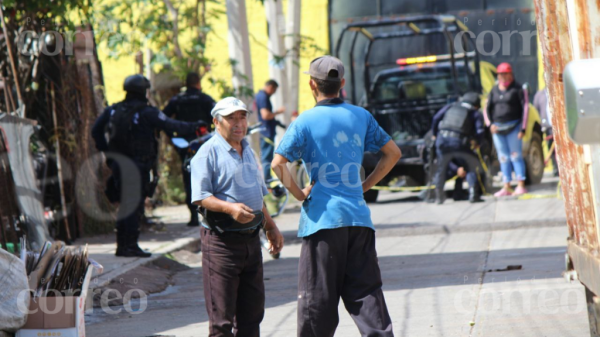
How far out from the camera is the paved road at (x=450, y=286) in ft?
20.0

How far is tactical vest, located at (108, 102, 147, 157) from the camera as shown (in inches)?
365

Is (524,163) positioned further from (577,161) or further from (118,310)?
(577,161)

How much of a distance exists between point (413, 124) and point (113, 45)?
16.5 ft

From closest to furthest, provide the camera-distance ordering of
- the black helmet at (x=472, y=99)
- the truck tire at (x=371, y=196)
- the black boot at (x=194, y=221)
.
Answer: the black boot at (x=194, y=221) → the black helmet at (x=472, y=99) → the truck tire at (x=371, y=196)

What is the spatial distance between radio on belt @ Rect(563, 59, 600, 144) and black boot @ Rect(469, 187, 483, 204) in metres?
11.2

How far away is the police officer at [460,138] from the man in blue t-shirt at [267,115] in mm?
2626

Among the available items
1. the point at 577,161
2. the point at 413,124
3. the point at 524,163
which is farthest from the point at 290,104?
the point at 577,161

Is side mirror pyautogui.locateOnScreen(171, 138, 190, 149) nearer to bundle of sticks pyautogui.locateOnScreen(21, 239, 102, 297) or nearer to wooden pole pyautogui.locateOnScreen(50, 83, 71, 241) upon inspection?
wooden pole pyautogui.locateOnScreen(50, 83, 71, 241)

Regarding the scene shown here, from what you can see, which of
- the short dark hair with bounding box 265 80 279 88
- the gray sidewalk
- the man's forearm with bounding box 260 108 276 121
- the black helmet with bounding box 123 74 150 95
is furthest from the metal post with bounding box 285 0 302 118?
the black helmet with bounding box 123 74 150 95

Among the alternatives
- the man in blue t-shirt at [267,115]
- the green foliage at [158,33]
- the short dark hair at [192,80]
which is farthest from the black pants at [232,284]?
the man in blue t-shirt at [267,115]

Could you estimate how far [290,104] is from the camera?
1608cm

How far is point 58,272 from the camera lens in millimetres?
5574

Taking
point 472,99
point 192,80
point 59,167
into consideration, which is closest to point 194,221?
point 192,80

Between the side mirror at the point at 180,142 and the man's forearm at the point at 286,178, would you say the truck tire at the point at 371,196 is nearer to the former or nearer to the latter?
the side mirror at the point at 180,142
